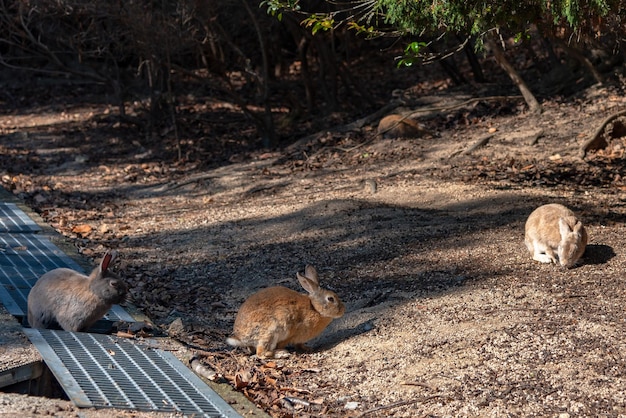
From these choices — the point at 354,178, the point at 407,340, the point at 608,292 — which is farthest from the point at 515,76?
the point at 407,340

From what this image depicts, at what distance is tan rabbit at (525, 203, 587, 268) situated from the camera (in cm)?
720

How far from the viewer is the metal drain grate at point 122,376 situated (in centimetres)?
493

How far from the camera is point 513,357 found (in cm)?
554

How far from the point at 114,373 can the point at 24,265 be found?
2.81m

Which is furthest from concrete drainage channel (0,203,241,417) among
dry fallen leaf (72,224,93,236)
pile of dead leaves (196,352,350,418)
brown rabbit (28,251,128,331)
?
dry fallen leaf (72,224,93,236)

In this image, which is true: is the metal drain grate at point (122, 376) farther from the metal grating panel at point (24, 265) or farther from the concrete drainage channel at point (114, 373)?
the metal grating panel at point (24, 265)

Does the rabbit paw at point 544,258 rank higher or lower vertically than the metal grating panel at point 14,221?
lower

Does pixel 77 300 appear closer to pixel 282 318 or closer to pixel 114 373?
pixel 114 373

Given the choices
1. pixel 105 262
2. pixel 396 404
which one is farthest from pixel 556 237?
pixel 105 262

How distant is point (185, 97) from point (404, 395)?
14.9 metres

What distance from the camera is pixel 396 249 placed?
827cm

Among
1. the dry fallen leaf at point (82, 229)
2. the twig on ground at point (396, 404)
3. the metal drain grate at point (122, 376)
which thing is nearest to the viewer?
the metal drain grate at point (122, 376)

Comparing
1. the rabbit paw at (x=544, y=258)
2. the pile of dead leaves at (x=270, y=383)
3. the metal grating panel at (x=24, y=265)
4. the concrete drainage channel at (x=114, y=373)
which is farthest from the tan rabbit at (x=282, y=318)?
the rabbit paw at (x=544, y=258)

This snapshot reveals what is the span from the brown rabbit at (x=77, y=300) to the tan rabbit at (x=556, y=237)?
3449 millimetres
